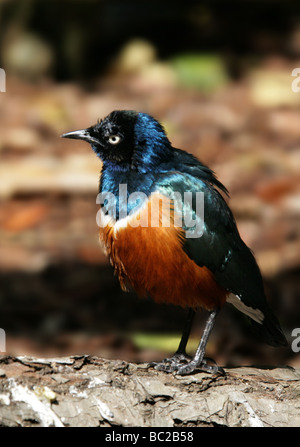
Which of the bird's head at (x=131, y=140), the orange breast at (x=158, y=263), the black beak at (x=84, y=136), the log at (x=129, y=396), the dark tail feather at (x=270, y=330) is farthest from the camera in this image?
the dark tail feather at (x=270, y=330)

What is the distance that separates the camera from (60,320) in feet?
24.9

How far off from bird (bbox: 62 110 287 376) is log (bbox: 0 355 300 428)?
21 centimetres

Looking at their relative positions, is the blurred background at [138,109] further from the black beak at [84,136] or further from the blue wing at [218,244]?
the black beak at [84,136]

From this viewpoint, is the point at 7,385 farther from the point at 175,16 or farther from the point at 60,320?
the point at 175,16

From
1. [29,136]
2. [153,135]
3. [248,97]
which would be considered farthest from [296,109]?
[153,135]

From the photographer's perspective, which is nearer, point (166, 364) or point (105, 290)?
point (166, 364)

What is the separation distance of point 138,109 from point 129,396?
7.55m

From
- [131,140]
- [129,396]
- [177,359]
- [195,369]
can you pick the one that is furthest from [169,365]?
[131,140]

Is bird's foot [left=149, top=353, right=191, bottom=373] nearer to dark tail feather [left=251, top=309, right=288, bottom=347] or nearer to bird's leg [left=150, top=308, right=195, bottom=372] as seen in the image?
bird's leg [left=150, top=308, right=195, bottom=372]

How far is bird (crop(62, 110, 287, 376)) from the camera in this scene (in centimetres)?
502

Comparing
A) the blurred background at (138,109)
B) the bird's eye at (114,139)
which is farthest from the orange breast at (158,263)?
the blurred background at (138,109)

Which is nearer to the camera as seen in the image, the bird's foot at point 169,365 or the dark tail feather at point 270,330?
the bird's foot at point 169,365

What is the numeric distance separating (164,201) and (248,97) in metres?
7.74

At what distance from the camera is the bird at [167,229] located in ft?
16.5
